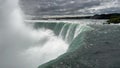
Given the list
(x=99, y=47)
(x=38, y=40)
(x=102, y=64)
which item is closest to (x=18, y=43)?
(x=38, y=40)

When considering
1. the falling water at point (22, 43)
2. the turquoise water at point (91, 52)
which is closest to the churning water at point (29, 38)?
the falling water at point (22, 43)

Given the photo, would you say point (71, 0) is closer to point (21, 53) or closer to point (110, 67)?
point (21, 53)

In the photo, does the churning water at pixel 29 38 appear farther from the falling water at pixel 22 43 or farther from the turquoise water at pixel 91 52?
the turquoise water at pixel 91 52

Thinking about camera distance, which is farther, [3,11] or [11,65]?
[3,11]

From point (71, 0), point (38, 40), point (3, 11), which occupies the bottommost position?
point (71, 0)

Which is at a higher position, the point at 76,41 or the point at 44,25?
the point at 76,41

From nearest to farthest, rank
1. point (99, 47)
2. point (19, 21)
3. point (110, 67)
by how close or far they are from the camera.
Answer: point (110, 67), point (99, 47), point (19, 21)

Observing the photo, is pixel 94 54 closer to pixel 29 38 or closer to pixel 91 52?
pixel 91 52
